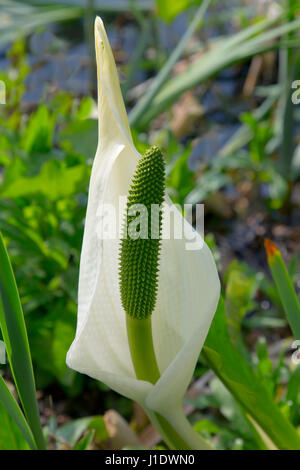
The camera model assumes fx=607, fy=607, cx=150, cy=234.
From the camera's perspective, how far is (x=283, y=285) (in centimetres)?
47

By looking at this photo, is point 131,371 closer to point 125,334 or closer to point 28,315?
point 125,334

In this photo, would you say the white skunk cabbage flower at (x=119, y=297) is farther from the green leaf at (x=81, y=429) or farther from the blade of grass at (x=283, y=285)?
the green leaf at (x=81, y=429)

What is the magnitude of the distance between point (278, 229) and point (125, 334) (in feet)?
2.64

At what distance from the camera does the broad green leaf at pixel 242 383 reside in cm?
48

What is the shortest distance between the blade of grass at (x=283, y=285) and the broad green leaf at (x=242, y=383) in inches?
2.0

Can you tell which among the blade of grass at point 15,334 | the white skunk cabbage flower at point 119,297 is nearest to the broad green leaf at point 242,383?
the white skunk cabbage flower at point 119,297

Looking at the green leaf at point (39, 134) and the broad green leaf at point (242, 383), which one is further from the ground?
the green leaf at point (39, 134)

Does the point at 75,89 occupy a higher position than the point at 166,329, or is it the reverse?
the point at 75,89

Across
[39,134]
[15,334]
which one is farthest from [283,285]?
[39,134]

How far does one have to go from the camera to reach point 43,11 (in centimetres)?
142

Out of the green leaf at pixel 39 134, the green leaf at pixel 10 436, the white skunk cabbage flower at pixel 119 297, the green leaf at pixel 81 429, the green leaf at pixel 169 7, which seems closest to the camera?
the white skunk cabbage flower at pixel 119 297
